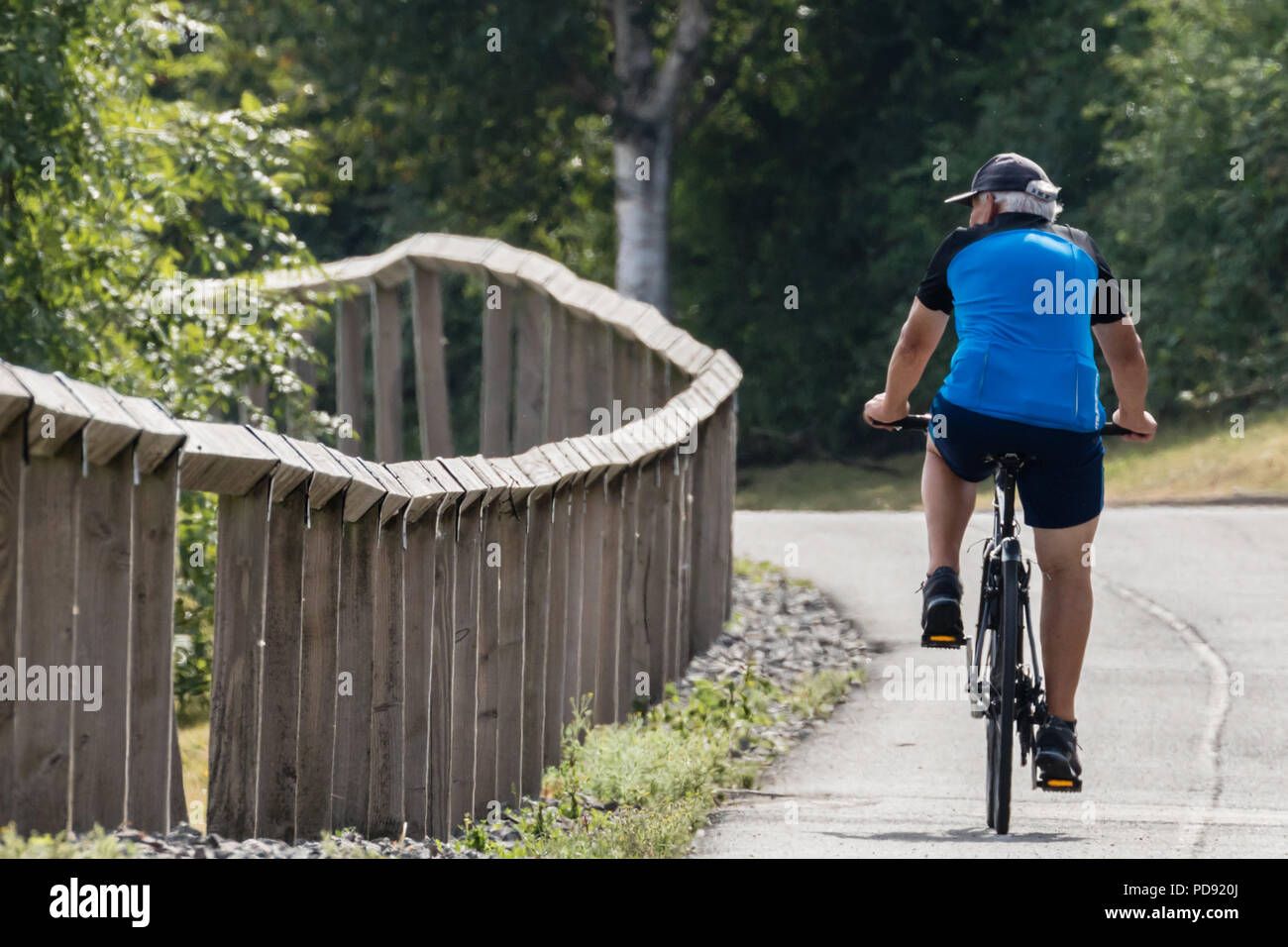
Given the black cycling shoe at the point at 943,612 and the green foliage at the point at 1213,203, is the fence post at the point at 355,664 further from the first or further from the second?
the green foliage at the point at 1213,203

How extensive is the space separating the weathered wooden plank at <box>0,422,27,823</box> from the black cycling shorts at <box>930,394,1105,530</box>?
2.96 metres

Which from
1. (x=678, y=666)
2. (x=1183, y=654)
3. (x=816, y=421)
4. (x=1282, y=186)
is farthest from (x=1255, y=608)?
(x=816, y=421)

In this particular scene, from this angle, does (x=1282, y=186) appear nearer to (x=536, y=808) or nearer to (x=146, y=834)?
(x=536, y=808)

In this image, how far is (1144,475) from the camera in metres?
21.0

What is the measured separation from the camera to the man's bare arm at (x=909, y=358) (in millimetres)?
6074

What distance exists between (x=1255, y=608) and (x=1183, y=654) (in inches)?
53.5

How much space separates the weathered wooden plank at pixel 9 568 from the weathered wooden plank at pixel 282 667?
1.18 meters

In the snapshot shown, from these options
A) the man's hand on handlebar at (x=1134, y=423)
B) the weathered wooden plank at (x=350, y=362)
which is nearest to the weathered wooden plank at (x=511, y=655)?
the man's hand on handlebar at (x=1134, y=423)

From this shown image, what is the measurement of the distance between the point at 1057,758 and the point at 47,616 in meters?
3.05

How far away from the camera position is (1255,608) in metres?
11.3

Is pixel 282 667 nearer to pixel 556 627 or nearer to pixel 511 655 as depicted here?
pixel 511 655

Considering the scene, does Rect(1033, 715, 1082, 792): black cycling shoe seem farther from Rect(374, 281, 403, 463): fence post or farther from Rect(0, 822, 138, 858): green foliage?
Rect(374, 281, 403, 463): fence post

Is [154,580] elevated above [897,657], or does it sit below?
above

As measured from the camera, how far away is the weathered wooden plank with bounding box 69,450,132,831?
4242 mm
